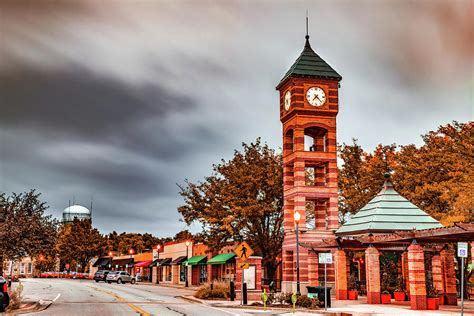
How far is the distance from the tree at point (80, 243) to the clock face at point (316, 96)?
8043 cm

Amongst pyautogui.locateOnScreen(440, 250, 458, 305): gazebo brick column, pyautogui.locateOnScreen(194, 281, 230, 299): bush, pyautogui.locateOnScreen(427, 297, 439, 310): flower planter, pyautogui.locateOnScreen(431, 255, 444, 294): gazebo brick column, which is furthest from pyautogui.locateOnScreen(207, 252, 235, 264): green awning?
pyautogui.locateOnScreen(427, 297, 439, 310): flower planter

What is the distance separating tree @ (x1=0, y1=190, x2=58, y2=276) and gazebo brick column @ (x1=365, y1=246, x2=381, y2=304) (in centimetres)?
1688

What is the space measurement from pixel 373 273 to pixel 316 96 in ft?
61.7

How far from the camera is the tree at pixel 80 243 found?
4476 inches

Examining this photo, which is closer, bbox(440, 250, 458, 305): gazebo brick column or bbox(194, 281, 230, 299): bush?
bbox(440, 250, 458, 305): gazebo brick column

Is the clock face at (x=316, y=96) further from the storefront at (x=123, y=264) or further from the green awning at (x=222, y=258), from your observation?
the storefront at (x=123, y=264)

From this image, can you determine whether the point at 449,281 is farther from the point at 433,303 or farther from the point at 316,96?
the point at 316,96

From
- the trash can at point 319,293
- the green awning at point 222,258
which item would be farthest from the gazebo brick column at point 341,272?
the green awning at point 222,258

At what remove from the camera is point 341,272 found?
33.5 metres

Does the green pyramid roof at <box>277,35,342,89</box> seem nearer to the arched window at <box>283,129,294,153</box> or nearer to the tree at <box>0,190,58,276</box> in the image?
the arched window at <box>283,129,294,153</box>

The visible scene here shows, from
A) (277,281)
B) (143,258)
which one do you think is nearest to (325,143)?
(277,281)

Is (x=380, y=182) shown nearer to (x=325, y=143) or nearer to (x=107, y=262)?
(x=325, y=143)

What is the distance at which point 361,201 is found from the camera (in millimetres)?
49344

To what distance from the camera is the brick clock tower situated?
43.1 meters
